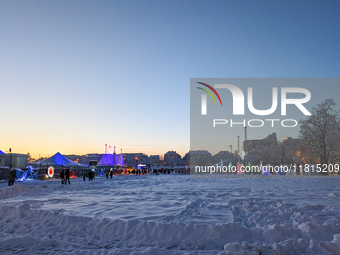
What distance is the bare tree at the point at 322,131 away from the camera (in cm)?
3966

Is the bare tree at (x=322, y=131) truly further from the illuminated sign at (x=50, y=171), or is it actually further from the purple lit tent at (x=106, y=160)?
the purple lit tent at (x=106, y=160)

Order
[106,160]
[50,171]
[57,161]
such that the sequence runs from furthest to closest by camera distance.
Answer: [106,160]
[57,161]
[50,171]

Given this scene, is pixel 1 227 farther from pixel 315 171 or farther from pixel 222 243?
pixel 315 171

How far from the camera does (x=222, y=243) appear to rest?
4.96 meters

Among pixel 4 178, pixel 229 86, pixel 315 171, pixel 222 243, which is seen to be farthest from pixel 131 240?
pixel 315 171

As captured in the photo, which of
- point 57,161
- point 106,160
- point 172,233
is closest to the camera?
point 172,233

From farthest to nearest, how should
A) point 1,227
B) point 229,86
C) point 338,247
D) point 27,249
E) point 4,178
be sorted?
point 229,86 < point 4,178 < point 1,227 < point 27,249 < point 338,247

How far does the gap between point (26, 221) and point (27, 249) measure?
7.78 ft

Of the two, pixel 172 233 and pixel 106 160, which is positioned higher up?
pixel 172 233

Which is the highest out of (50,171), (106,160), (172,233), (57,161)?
(172,233)

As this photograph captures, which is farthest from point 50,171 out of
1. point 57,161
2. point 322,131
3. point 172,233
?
point 322,131

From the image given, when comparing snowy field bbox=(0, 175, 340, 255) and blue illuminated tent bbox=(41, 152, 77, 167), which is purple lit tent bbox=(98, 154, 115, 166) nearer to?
blue illuminated tent bbox=(41, 152, 77, 167)

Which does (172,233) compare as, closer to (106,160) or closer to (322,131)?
(322,131)

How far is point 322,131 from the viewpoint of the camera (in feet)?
131
